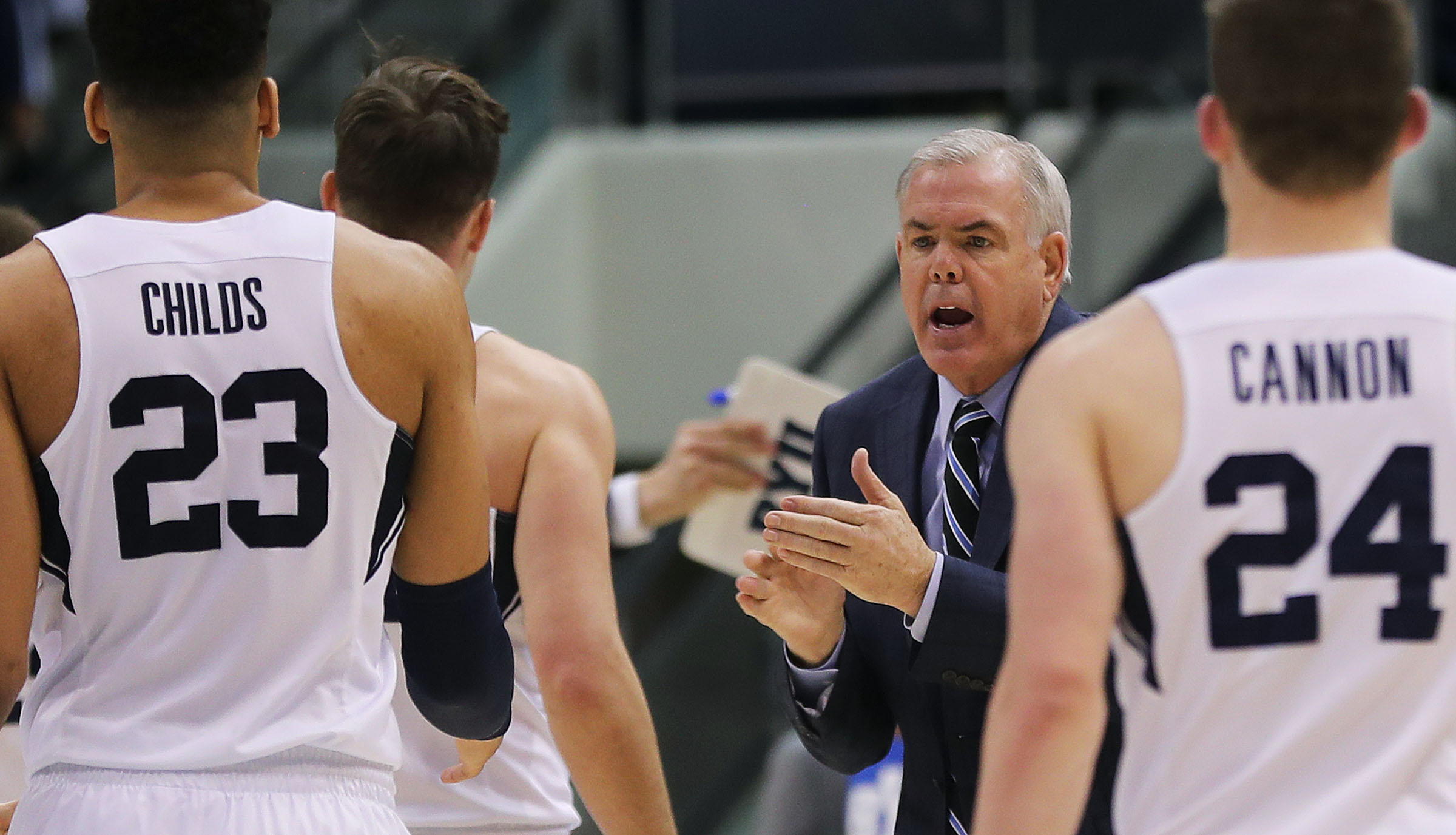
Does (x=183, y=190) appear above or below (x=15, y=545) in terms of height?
above

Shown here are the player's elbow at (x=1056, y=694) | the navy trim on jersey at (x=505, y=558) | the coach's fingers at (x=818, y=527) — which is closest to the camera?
the player's elbow at (x=1056, y=694)

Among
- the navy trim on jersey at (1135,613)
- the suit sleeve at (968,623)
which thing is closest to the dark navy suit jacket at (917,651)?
the suit sleeve at (968,623)

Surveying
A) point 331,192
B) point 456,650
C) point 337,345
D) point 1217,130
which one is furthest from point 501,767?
point 1217,130

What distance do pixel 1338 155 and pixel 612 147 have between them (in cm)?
713

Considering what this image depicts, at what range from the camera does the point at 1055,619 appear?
187 centimetres

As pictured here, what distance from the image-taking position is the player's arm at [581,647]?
2908 millimetres

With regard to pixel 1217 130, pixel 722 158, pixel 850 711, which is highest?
pixel 722 158

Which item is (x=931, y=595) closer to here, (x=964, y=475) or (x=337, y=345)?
(x=964, y=475)

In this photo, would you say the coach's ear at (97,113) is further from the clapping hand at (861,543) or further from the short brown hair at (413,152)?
the clapping hand at (861,543)

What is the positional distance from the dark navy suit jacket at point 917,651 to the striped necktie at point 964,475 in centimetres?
4

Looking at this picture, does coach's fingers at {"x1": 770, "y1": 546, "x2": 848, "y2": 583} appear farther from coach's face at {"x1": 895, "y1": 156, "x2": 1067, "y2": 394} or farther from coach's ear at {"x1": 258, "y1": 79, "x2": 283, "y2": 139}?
coach's ear at {"x1": 258, "y1": 79, "x2": 283, "y2": 139}

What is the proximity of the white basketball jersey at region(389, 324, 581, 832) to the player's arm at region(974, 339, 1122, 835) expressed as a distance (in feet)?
4.07

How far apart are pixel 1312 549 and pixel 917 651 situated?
855 millimetres

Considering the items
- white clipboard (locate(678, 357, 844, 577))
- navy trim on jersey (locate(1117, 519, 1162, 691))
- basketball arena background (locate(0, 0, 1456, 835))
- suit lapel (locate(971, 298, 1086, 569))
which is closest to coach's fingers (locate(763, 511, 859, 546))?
suit lapel (locate(971, 298, 1086, 569))
